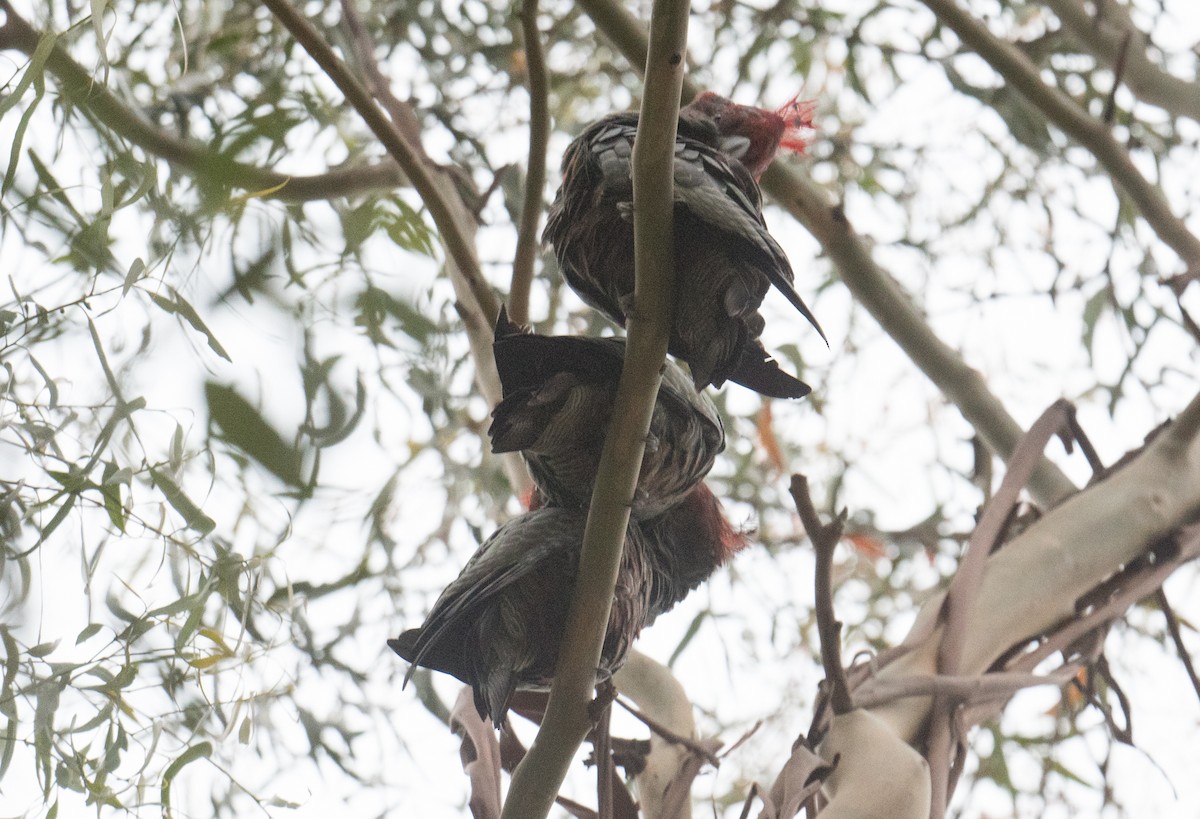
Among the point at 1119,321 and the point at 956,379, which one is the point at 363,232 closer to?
the point at 956,379

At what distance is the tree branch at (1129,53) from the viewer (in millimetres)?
1999

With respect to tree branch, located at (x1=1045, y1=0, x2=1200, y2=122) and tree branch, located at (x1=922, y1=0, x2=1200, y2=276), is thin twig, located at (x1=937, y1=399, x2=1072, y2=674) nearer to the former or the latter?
tree branch, located at (x1=922, y1=0, x2=1200, y2=276)

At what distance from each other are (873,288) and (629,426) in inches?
33.7

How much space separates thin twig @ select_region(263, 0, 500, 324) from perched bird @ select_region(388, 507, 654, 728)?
504 mm

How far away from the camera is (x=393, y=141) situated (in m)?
1.43

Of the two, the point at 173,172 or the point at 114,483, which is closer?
the point at 114,483

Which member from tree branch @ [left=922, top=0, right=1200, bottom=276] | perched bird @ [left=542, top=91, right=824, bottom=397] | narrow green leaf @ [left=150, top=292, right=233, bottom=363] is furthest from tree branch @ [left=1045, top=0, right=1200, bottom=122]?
narrow green leaf @ [left=150, top=292, right=233, bottom=363]

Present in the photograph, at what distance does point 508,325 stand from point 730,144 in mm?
413

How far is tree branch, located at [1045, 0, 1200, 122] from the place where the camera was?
78.7 inches

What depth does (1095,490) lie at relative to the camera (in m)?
1.41

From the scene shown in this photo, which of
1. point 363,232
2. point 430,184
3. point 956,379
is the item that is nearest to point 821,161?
point 956,379

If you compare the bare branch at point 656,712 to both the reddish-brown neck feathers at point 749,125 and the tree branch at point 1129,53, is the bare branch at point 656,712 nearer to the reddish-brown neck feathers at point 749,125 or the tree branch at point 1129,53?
the reddish-brown neck feathers at point 749,125

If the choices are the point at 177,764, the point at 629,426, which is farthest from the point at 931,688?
the point at 177,764

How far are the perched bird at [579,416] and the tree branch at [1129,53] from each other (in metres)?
1.36
